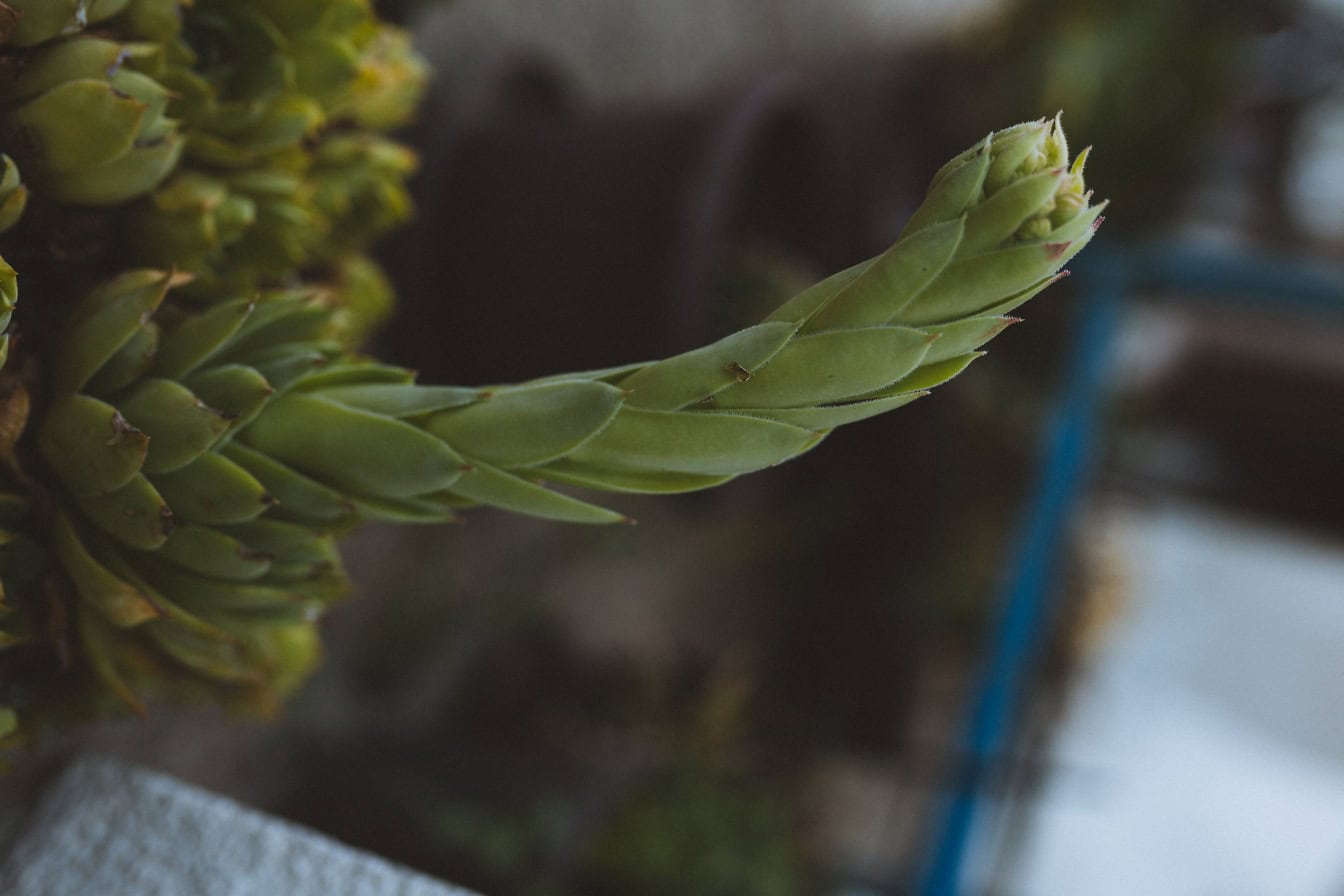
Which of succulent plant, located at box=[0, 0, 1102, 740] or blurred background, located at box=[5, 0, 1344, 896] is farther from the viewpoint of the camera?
blurred background, located at box=[5, 0, 1344, 896]

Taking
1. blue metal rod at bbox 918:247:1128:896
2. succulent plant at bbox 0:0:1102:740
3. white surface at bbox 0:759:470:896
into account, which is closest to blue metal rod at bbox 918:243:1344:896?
blue metal rod at bbox 918:247:1128:896

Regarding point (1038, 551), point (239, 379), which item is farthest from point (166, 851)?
point (1038, 551)

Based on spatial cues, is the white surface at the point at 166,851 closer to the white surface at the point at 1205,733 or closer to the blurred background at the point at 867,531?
the blurred background at the point at 867,531

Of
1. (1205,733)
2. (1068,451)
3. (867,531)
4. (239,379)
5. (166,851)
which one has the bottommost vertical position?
(1205,733)

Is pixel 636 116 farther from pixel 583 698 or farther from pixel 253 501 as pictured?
pixel 583 698

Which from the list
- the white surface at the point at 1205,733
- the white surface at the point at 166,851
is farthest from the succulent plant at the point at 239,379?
the white surface at the point at 1205,733

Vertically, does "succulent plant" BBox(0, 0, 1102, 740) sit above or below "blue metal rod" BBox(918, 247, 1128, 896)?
above

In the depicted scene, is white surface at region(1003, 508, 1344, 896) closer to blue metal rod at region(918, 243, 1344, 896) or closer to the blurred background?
the blurred background

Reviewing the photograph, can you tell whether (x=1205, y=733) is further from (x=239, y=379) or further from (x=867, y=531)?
(x=239, y=379)

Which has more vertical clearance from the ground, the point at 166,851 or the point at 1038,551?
the point at 166,851
